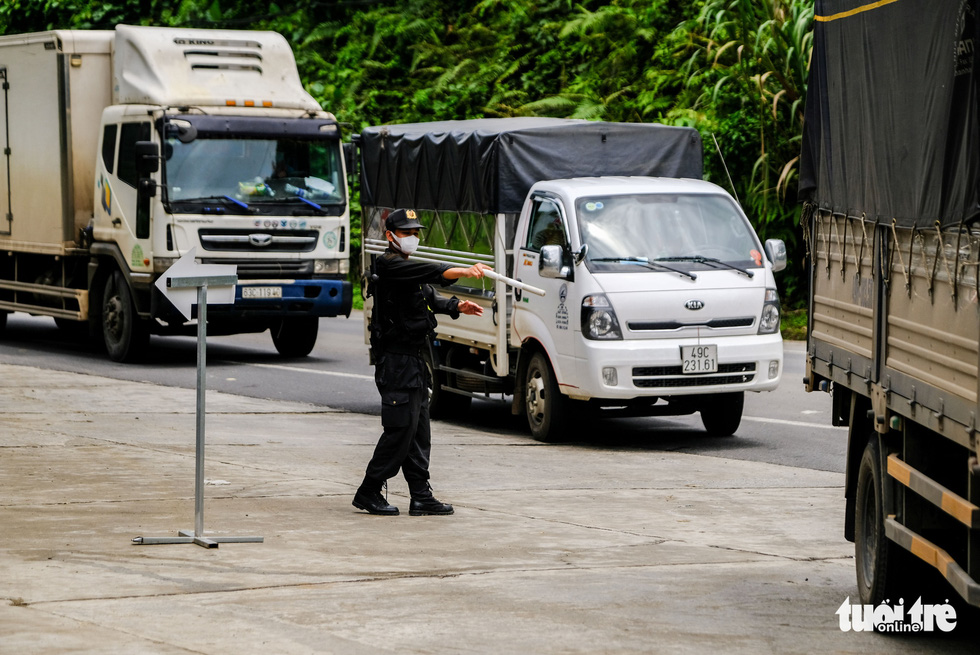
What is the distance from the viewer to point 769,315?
1295 centimetres

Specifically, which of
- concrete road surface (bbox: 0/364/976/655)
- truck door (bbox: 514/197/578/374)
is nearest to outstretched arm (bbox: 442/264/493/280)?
concrete road surface (bbox: 0/364/976/655)

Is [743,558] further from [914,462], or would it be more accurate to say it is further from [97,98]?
[97,98]

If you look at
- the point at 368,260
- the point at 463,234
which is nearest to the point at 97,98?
the point at 368,260

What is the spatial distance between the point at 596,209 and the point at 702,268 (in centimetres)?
98

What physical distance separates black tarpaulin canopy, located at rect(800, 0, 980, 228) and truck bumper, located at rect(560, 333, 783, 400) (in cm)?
382

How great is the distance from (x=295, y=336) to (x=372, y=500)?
9.93 m

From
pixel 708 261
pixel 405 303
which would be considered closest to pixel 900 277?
pixel 405 303

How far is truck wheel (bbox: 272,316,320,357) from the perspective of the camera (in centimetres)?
1945

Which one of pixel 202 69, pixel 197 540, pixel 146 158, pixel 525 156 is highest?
pixel 202 69

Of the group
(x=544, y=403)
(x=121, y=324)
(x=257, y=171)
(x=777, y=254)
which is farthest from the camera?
(x=121, y=324)

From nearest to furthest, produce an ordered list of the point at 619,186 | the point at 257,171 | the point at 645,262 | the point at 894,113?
the point at 894,113
the point at 645,262
the point at 619,186
the point at 257,171

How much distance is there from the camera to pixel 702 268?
12.8m

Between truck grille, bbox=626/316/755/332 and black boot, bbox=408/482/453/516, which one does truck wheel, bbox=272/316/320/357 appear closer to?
truck grille, bbox=626/316/755/332

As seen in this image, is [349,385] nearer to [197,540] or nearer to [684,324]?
[684,324]
